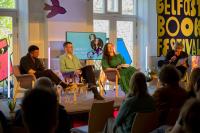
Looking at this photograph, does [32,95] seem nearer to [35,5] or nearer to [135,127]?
[135,127]

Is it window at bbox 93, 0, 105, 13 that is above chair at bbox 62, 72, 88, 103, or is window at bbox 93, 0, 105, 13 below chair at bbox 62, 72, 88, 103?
above

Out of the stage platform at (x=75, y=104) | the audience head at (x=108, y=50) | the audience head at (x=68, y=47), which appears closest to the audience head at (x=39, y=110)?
the stage platform at (x=75, y=104)

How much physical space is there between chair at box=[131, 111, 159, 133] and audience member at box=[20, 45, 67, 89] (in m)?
3.41

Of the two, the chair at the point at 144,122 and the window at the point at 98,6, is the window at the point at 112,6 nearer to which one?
the window at the point at 98,6

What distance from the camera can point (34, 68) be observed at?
6.92 m

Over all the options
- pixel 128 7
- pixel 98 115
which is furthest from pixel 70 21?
pixel 98 115

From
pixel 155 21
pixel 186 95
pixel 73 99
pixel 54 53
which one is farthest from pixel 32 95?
pixel 155 21

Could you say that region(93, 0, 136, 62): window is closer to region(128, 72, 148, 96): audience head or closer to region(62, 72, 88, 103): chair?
region(62, 72, 88, 103): chair

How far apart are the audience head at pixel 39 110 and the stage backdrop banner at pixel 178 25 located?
8.60 m

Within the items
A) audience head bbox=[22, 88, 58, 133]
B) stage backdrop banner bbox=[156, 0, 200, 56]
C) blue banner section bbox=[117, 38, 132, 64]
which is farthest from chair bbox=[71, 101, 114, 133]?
stage backdrop banner bbox=[156, 0, 200, 56]

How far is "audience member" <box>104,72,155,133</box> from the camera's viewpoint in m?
3.48

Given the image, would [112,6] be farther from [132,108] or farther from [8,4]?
[132,108]

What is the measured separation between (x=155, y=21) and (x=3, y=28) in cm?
403

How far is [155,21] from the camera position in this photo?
1016cm
